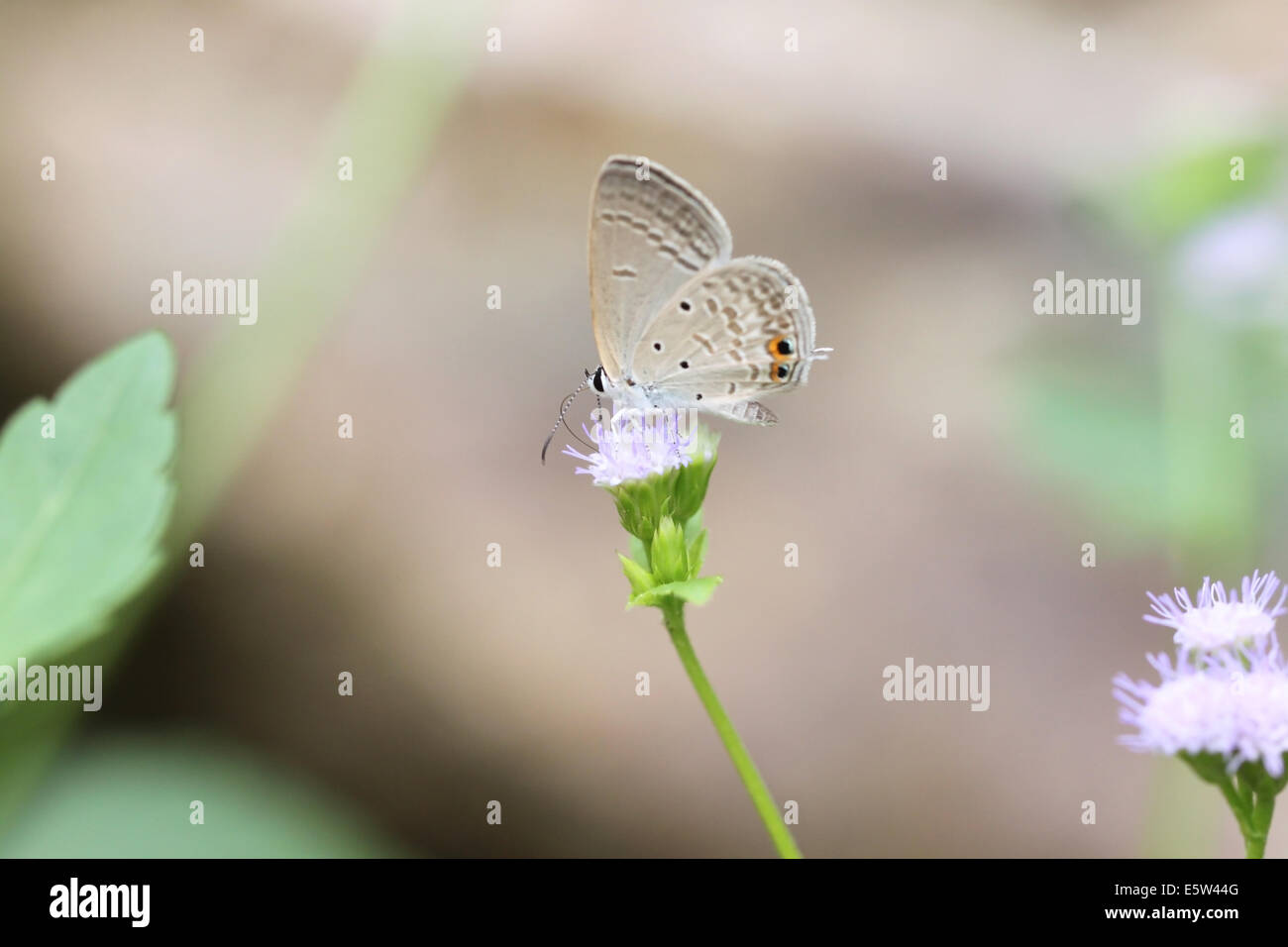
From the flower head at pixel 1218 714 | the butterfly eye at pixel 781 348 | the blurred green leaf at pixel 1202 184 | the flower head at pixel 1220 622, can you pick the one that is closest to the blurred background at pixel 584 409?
the blurred green leaf at pixel 1202 184

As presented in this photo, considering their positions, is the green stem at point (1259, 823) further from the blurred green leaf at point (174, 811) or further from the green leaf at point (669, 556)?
the blurred green leaf at point (174, 811)

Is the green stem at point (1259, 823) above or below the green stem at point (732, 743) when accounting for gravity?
below

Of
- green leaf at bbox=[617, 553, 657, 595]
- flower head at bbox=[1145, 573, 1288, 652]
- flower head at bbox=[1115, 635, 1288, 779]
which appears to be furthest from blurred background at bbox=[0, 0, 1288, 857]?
green leaf at bbox=[617, 553, 657, 595]

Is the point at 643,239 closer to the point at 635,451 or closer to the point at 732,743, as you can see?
the point at 635,451

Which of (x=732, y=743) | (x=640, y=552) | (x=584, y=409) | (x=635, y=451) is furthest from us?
(x=584, y=409)

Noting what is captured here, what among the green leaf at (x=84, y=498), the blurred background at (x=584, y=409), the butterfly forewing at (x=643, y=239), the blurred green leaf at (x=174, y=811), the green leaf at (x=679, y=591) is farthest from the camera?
the blurred background at (x=584, y=409)

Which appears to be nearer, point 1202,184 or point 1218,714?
point 1218,714

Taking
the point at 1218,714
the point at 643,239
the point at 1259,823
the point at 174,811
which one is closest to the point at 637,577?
the point at 643,239
